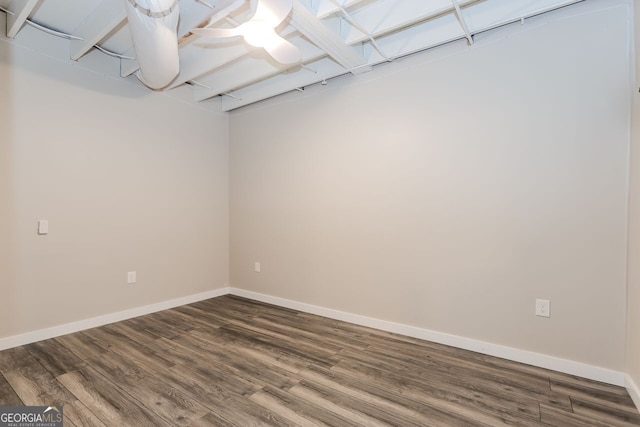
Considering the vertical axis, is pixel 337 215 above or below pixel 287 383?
above

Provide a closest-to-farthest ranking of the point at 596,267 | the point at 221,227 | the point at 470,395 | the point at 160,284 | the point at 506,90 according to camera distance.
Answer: the point at 470,395, the point at 596,267, the point at 506,90, the point at 160,284, the point at 221,227

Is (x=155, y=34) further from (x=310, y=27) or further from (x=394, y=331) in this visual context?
(x=394, y=331)

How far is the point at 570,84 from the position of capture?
2217 millimetres

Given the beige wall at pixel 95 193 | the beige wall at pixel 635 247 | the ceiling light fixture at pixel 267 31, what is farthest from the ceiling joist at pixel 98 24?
the beige wall at pixel 635 247

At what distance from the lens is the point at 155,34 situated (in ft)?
6.91

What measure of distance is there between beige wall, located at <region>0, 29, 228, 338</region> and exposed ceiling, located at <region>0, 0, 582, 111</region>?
37cm

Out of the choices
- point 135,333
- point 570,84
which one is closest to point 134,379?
point 135,333

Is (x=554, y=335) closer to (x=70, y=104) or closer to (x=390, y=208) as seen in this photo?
(x=390, y=208)

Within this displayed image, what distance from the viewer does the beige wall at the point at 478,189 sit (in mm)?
2135

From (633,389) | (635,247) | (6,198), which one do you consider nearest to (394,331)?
(633,389)

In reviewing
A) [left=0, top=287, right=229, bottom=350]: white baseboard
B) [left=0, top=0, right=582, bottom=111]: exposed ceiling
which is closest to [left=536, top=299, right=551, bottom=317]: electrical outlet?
[left=0, top=0, right=582, bottom=111]: exposed ceiling

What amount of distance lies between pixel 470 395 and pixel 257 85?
3602 mm

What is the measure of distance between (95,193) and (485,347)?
147 inches

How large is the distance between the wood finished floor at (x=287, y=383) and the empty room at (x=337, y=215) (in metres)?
0.02
